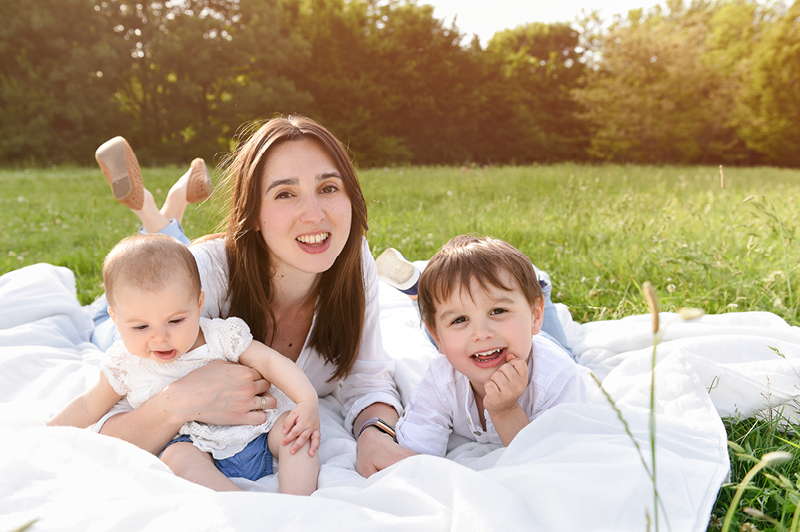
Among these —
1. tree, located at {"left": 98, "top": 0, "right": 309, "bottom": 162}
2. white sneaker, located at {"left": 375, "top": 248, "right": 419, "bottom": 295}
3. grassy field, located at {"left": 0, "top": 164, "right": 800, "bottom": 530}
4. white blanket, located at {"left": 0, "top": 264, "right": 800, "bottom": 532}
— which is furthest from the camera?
tree, located at {"left": 98, "top": 0, "right": 309, "bottom": 162}

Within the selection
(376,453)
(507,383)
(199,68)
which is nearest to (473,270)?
(507,383)

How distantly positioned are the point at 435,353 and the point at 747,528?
172 centimetres

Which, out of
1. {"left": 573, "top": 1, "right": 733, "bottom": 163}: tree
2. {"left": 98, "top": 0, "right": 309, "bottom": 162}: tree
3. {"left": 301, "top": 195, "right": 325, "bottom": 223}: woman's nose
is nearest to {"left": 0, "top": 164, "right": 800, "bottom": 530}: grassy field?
{"left": 301, "top": 195, "right": 325, "bottom": 223}: woman's nose

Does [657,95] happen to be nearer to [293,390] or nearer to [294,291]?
[294,291]

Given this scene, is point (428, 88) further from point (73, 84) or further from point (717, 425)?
point (717, 425)

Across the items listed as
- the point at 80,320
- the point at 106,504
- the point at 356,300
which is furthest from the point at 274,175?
the point at 80,320

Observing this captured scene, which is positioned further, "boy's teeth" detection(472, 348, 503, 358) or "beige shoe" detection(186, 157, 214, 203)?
"beige shoe" detection(186, 157, 214, 203)

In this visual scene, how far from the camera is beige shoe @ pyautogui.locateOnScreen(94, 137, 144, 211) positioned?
11.2 feet

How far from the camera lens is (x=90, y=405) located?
201 centimetres

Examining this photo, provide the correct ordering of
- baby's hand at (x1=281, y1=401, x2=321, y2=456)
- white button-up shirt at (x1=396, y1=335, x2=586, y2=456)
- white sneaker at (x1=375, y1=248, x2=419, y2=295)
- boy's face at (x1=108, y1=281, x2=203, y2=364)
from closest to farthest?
boy's face at (x1=108, y1=281, x2=203, y2=364)
baby's hand at (x1=281, y1=401, x2=321, y2=456)
white button-up shirt at (x1=396, y1=335, x2=586, y2=456)
white sneaker at (x1=375, y1=248, x2=419, y2=295)

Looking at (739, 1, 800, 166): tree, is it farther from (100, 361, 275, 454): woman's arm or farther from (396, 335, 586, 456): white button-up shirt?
(100, 361, 275, 454): woman's arm

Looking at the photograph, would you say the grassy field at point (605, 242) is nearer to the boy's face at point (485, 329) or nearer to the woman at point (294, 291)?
the woman at point (294, 291)

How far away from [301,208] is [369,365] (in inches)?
34.3

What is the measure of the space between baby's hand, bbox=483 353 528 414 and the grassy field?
64 cm
